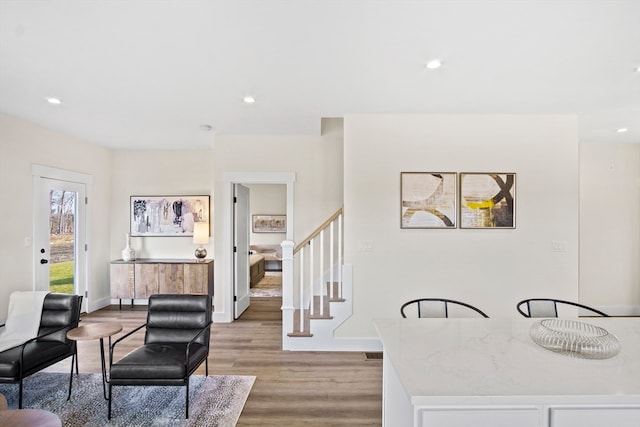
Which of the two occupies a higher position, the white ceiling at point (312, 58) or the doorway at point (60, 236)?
the white ceiling at point (312, 58)

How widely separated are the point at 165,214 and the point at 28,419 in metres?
4.29

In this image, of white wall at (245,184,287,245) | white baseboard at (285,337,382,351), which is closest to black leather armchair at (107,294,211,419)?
white baseboard at (285,337,382,351)

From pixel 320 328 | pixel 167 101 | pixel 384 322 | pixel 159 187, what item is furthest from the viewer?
pixel 159 187

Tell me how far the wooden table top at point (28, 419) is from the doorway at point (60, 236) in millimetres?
3047

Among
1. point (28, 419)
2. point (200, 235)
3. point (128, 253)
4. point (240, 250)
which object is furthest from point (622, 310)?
point (128, 253)

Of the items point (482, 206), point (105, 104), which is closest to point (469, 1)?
point (482, 206)

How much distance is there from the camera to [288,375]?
3.14m

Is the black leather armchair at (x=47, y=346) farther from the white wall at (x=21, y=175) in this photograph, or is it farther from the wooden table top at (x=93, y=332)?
the white wall at (x=21, y=175)

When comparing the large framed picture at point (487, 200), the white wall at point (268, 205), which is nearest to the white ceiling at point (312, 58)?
the large framed picture at point (487, 200)

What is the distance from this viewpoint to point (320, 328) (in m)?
3.72

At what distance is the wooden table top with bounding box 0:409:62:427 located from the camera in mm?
1706

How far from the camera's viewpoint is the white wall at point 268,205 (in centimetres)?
896

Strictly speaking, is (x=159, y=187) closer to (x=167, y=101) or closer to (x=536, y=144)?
(x=167, y=101)

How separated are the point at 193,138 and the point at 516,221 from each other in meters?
4.53
